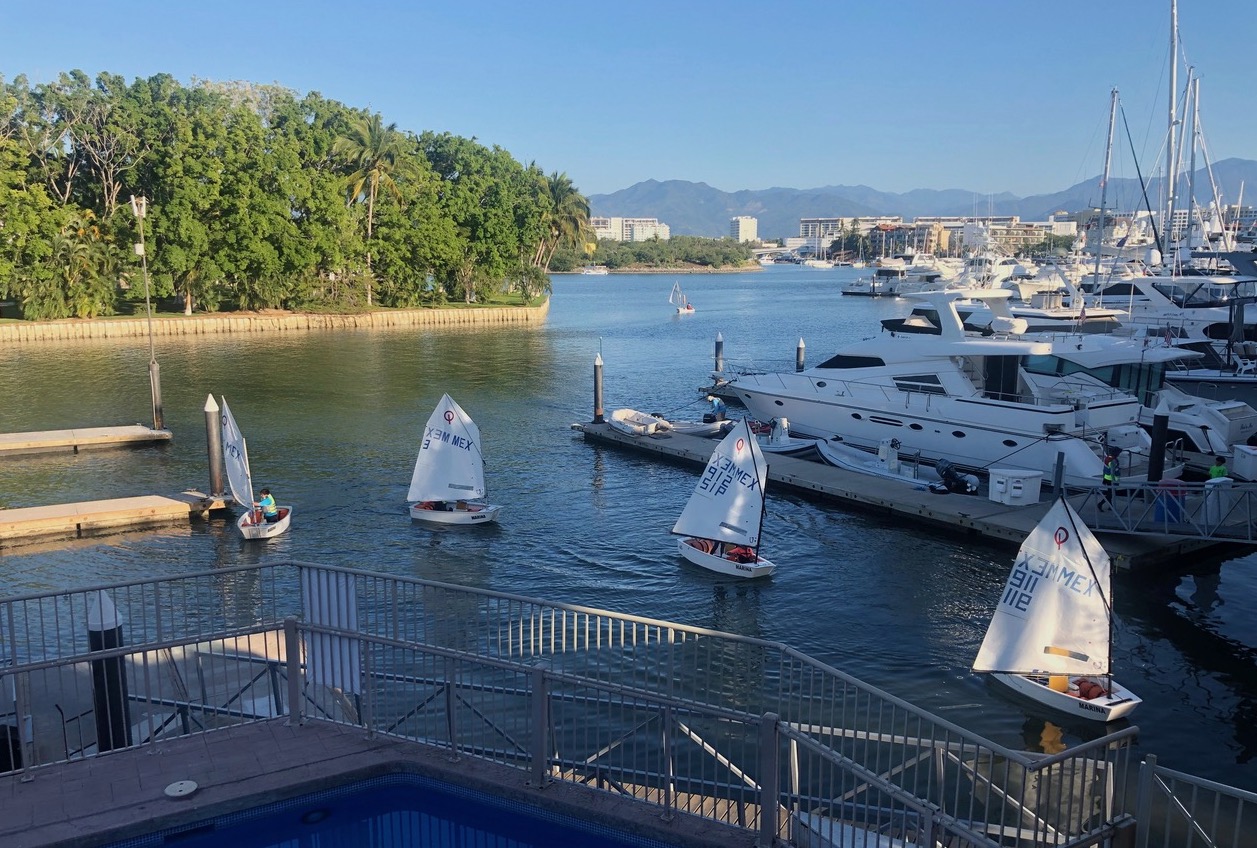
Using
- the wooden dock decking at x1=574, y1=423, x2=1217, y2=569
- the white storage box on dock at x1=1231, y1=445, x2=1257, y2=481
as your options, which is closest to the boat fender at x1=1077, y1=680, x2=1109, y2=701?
the wooden dock decking at x1=574, y1=423, x2=1217, y2=569

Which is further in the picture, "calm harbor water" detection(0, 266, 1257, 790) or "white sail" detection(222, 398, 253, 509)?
"white sail" detection(222, 398, 253, 509)

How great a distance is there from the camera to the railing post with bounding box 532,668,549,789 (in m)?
8.92

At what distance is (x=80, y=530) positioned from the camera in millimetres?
26406

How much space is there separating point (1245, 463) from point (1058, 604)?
15355 mm

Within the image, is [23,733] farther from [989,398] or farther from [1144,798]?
[989,398]

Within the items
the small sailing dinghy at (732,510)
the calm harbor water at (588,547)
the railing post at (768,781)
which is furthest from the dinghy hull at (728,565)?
the railing post at (768,781)

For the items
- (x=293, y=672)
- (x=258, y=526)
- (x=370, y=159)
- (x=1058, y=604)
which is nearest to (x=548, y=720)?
(x=293, y=672)

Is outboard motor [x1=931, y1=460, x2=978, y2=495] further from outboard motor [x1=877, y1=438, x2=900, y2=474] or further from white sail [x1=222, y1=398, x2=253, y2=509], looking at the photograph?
white sail [x1=222, y1=398, x2=253, y2=509]

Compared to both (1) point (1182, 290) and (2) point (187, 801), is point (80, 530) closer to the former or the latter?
(2) point (187, 801)

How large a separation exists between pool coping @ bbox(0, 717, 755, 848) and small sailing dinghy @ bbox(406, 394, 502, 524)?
58.6ft

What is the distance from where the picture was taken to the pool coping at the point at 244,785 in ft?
27.3

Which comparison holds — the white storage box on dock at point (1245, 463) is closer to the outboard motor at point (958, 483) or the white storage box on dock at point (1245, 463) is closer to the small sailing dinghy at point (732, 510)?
the outboard motor at point (958, 483)

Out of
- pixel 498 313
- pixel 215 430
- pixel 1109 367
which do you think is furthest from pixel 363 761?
pixel 498 313

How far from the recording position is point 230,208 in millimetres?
78688
